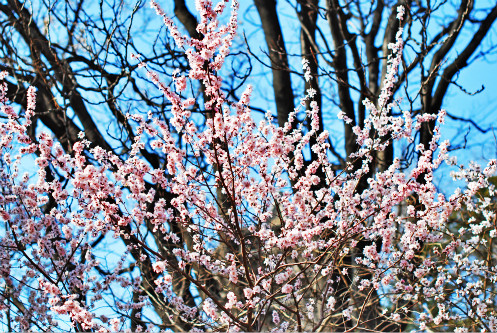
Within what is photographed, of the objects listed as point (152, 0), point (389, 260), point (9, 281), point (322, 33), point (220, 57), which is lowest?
point (9, 281)

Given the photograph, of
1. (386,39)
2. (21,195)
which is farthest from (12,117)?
(386,39)

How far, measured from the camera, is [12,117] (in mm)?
3404

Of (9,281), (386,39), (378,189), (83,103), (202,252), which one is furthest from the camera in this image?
(386,39)

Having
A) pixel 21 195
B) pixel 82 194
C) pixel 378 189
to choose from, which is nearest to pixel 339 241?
pixel 378 189

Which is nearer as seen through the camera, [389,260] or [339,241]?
[339,241]

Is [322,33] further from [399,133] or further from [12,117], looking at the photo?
[12,117]

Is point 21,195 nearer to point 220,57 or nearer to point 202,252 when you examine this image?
point 202,252

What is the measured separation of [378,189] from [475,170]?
3.21 ft

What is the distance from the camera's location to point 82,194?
3436 millimetres

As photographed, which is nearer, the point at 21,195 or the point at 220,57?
the point at 220,57

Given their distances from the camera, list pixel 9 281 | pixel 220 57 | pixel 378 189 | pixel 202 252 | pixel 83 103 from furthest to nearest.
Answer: pixel 83 103 → pixel 202 252 → pixel 9 281 → pixel 378 189 → pixel 220 57

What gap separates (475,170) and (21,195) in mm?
3549

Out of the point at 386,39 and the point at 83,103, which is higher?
the point at 386,39

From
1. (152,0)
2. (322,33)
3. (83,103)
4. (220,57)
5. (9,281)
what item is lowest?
(9,281)
